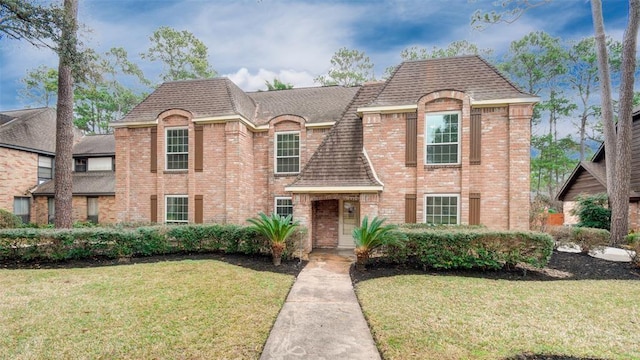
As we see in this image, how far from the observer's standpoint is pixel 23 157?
16.9 m

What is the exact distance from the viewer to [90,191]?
55.4 feet

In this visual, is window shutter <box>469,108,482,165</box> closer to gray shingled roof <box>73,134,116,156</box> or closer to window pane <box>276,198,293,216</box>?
window pane <box>276,198,293,216</box>

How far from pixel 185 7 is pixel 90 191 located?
12941 millimetres

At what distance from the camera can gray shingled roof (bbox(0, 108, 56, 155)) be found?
16.6 m

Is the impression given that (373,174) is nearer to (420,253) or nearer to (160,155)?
(420,253)

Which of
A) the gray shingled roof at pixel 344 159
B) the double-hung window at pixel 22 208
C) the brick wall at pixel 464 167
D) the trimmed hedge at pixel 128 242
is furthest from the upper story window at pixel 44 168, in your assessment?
the brick wall at pixel 464 167

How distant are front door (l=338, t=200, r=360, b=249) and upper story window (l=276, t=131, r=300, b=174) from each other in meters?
3.03

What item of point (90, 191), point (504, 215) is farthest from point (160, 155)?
A: point (504, 215)

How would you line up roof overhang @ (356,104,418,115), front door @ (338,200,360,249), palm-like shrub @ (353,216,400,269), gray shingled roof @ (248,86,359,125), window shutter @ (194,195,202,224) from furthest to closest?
gray shingled roof @ (248,86,359,125) < window shutter @ (194,195,202,224) < front door @ (338,200,360,249) < roof overhang @ (356,104,418,115) < palm-like shrub @ (353,216,400,269)

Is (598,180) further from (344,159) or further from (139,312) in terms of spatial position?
(139,312)

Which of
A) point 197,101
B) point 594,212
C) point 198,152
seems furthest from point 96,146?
point 594,212

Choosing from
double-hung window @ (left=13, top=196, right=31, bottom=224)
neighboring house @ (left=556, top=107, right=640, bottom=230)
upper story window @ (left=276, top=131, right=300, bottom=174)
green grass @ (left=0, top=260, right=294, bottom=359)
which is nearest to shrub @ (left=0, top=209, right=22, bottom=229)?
double-hung window @ (left=13, top=196, right=31, bottom=224)

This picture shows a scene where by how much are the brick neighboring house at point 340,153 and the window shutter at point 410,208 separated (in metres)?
0.04

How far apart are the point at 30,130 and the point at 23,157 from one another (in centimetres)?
233
